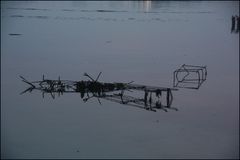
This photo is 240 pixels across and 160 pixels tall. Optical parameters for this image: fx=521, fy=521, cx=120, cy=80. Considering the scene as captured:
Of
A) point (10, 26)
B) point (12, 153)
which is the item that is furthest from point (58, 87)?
point (10, 26)

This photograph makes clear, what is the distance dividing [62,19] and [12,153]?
3.85 metres

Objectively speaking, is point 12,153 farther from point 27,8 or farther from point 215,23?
point 27,8

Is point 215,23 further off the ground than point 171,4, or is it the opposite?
point 171,4

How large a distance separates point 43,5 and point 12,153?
18.2ft

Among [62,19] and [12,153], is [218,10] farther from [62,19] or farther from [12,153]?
[12,153]

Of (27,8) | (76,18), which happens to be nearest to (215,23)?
(76,18)

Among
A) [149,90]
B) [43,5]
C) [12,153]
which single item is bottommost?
[12,153]

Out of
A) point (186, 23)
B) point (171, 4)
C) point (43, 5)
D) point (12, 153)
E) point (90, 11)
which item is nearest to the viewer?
point (12, 153)

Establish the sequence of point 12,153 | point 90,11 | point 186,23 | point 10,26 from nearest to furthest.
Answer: point 12,153 < point 10,26 < point 186,23 < point 90,11

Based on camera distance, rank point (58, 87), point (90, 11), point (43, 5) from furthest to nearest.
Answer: point (43, 5)
point (90, 11)
point (58, 87)

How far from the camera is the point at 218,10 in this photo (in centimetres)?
816

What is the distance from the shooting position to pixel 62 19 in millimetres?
6938

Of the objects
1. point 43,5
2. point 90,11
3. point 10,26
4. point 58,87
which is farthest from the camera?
point 43,5

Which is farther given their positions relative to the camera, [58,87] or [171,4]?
[171,4]
